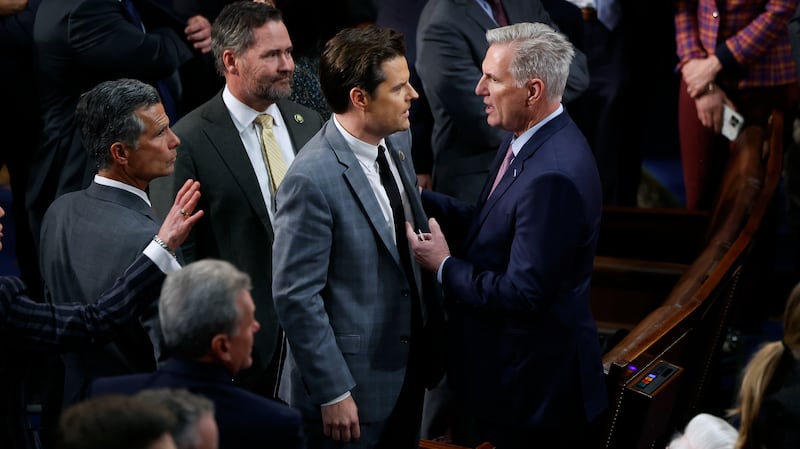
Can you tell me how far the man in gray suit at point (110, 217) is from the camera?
2.79 m

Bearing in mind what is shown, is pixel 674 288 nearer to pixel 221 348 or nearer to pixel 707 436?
pixel 707 436

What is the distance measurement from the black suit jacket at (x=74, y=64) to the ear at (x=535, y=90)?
1.62 meters

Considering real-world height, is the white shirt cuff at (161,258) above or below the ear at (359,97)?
below

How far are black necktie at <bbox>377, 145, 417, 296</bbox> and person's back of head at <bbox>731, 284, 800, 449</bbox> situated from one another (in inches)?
39.2

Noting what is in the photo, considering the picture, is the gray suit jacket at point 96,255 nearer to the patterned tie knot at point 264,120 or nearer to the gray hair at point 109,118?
the gray hair at point 109,118

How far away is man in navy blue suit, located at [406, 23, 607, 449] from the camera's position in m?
2.82

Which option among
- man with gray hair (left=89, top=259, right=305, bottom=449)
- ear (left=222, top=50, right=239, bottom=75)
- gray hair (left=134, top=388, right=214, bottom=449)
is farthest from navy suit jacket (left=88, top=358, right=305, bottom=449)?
ear (left=222, top=50, right=239, bottom=75)

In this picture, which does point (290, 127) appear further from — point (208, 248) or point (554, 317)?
point (554, 317)

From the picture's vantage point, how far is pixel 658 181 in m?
6.03

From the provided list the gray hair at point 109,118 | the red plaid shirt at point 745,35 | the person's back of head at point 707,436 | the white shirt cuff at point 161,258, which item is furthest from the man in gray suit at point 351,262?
the red plaid shirt at point 745,35

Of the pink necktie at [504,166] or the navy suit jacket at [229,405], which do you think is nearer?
the navy suit jacket at [229,405]

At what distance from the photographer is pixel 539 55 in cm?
290

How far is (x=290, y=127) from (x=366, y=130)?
2.11ft

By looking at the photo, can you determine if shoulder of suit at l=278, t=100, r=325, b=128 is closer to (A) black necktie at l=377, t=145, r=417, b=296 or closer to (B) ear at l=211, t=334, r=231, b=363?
(A) black necktie at l=377, t=145, r=417, b=296
